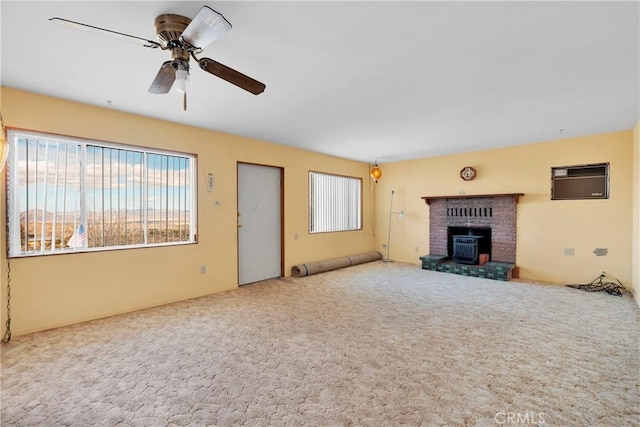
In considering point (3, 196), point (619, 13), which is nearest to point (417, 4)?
point (619, 13)

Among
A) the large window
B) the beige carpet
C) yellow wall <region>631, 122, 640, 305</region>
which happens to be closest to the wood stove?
the beige carpet

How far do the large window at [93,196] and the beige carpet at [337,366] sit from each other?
0.91 meters

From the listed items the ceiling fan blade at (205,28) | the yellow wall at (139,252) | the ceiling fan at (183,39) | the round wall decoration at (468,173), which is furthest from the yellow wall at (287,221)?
the ceiling fan blade at (205,28)

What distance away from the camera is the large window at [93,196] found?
2.95 m

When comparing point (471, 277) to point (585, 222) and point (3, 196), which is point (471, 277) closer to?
point (585, 222)

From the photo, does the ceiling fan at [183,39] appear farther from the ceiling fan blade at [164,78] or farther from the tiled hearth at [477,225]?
the tiled hearth at [477,225]

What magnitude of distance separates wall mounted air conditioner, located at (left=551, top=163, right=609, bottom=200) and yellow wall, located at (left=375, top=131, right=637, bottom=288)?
8 centimetres

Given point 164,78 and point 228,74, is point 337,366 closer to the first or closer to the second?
point 228,74

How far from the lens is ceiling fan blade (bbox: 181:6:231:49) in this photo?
1.46 m

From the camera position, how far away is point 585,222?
456cm

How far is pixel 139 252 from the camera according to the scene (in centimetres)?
357

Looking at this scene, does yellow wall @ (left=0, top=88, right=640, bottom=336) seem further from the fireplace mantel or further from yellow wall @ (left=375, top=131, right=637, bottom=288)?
the fireplace mantel

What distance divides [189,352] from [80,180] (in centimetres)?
227

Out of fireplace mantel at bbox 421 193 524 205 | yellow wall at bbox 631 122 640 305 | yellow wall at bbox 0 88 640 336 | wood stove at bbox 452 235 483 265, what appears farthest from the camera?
wood stove at bbox 452 235 483 265
